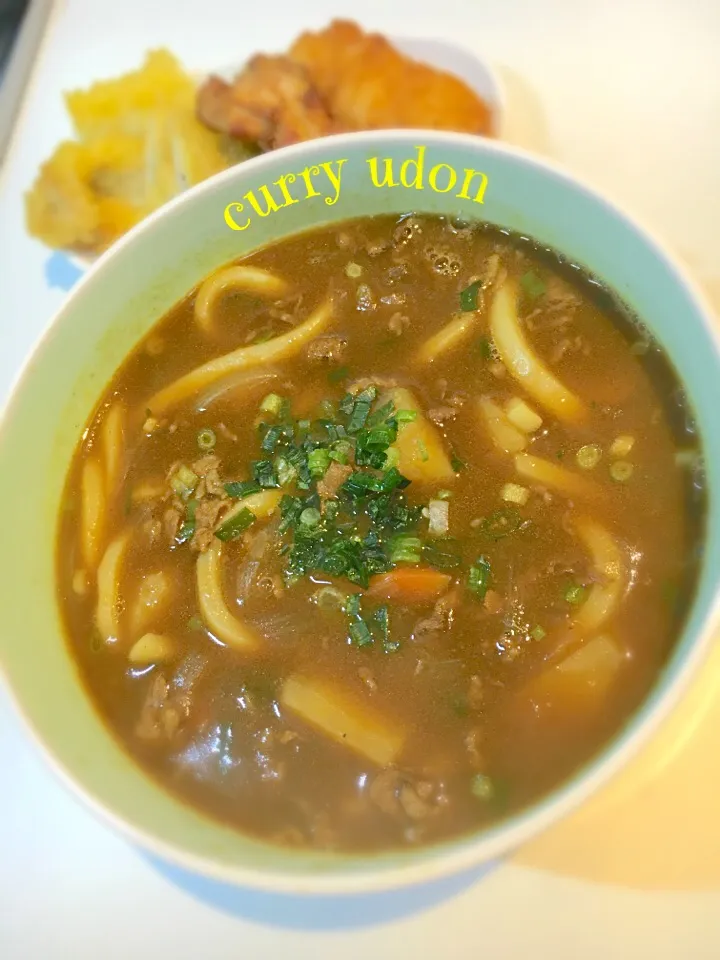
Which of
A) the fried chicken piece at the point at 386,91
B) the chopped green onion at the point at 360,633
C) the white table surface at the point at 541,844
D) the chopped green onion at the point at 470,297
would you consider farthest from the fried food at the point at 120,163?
the chopped green onion at the point at 360,633

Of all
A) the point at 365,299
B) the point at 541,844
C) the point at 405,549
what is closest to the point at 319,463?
the point at 405,549

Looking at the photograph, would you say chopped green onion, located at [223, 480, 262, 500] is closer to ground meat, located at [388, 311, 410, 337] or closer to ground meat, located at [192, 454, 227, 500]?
ground meat, located at [192, 454, 227, 500]

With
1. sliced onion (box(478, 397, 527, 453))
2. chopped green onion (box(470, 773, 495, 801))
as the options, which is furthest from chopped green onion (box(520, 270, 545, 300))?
chopped green onion (box(470, 773, 495, 801))

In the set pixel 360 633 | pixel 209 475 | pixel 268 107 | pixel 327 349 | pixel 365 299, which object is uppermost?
pixel 268 107

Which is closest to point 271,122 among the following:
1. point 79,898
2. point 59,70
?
point 59,70

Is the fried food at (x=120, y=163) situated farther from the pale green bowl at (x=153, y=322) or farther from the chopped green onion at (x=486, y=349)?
the chopped green onion at (x=486, y=349)

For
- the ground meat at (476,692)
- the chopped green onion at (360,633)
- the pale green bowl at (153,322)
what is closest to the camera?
the pale green bowl at (153,322)

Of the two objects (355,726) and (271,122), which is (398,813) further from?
(271,122)

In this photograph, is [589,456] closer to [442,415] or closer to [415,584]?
[442,415]
